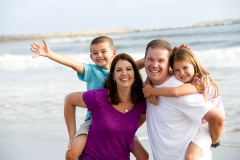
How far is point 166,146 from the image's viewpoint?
134 inches

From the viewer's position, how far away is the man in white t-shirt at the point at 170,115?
3236mm

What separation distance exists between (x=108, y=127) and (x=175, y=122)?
1.89 feet

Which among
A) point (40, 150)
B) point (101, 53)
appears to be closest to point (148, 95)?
point (101, 53)

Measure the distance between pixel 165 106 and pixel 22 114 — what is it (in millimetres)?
4597

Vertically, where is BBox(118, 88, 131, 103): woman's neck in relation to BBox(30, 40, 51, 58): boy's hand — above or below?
below

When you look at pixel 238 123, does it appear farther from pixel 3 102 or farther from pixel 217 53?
pixel 217 53

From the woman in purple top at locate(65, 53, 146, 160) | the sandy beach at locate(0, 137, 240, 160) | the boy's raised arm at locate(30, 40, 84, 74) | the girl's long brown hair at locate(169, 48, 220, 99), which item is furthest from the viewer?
the sandy beach at locate(0, 137, 240, 160)

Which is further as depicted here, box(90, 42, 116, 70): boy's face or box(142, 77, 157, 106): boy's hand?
box(90, 42, 116, 70): boy's face

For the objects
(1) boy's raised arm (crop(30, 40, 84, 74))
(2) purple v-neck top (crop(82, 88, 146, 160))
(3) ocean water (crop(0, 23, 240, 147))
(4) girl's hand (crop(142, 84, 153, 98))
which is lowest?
(3) ocean water (crop(0, 23, 240, 147))

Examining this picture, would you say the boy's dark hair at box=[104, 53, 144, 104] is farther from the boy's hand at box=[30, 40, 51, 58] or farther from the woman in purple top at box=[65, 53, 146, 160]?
the boy's hand at box=[30, 40, 51, 58]

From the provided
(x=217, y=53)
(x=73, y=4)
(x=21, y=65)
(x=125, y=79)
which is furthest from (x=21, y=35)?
(x=125, y=79)

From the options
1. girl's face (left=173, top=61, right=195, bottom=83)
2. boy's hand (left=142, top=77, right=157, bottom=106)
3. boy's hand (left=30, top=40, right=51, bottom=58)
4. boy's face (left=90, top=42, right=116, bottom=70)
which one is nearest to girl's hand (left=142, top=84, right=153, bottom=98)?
boy's hand (left=142, top=77, right=157, bottom=106)

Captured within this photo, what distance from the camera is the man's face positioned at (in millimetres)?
3326

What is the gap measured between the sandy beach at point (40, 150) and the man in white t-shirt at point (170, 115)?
1416mm
